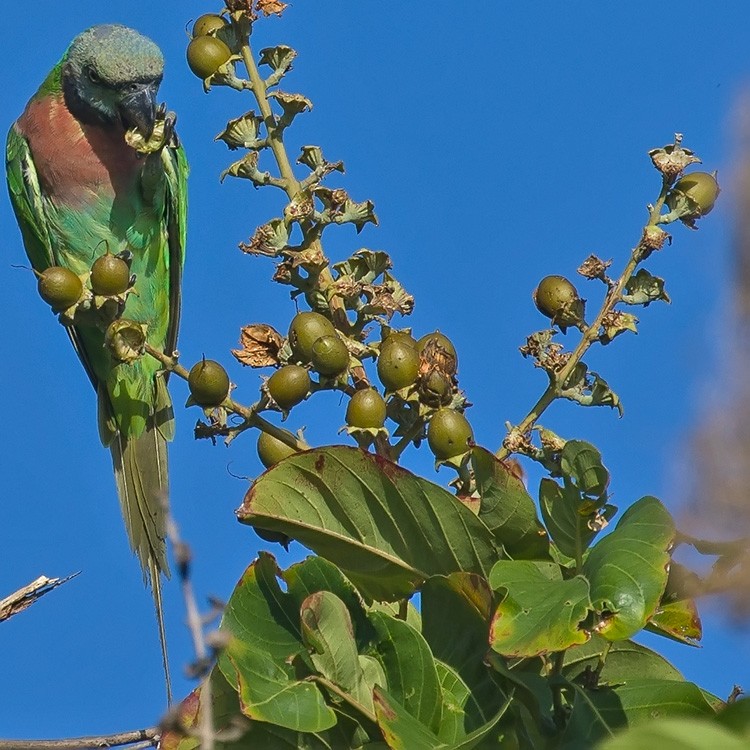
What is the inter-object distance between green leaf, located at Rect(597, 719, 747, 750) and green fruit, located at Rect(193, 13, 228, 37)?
2270 millimetres

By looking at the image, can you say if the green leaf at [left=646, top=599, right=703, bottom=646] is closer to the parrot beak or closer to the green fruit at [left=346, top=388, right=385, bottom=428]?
the green fruit at [left=346, top=388, right=385, bottom=428]

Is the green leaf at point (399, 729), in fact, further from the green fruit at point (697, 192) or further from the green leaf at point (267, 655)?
the green fruit at point (697, 192)

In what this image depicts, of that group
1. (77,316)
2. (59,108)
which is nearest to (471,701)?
(77,316)

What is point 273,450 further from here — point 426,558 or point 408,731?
point 408,731

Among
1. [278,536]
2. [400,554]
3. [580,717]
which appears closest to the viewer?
[580,717]

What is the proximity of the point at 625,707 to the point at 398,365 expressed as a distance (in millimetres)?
816

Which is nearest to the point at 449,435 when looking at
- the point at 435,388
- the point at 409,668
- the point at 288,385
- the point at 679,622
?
the point at 435,388

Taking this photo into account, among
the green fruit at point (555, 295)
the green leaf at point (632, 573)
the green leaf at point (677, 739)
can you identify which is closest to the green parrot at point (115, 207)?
the green fruit at point (555, 295)

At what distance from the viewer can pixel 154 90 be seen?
5410 mm

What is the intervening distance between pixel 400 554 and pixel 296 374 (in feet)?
1.48

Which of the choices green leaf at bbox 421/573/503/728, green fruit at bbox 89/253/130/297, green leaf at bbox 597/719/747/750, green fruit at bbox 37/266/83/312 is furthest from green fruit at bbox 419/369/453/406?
green leaf at bbox 597/719/747/750

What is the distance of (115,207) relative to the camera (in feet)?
18.3

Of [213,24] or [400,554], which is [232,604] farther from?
[213,24]

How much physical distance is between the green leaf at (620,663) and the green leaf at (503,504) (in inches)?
9.7
